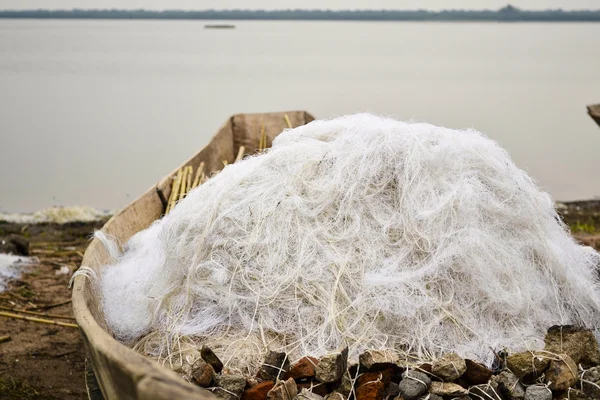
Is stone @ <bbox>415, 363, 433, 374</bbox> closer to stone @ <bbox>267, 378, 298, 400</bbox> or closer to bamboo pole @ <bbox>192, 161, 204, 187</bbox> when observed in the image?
stone @ <bbox>267, 378, 298, 400</bbox>

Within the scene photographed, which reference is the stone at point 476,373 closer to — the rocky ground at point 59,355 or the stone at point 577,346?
the rocky ground at point 59,355

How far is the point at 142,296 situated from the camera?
256cm

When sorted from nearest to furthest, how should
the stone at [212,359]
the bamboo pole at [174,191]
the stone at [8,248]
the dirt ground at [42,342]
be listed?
the stone at [212,359] < the dirt ground at [42,342] < the bamboo pole at [174,191] < the stone at [8,248]

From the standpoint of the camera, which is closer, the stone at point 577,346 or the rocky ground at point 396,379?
the rocky ground at point 396,379

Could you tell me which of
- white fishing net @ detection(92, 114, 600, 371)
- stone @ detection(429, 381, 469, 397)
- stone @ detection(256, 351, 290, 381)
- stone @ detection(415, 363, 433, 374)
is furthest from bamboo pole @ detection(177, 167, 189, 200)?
stone @ detection(429, 381, 469, 397)

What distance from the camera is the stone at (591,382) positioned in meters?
1.97

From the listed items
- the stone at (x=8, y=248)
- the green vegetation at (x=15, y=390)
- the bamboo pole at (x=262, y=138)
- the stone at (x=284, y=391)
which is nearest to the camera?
the stone at (x=284, y=391)

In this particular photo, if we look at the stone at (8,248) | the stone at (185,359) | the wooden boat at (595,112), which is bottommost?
the stone at (8,248)

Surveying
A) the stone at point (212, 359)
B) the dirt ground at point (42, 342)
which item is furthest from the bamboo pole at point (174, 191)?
the stone at point (212, 359)

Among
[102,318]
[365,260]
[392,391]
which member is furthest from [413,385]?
[102,318]

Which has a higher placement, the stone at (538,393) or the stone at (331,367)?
the stone at (331,367)

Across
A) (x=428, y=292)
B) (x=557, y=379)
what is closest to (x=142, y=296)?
(x=428, y=292)

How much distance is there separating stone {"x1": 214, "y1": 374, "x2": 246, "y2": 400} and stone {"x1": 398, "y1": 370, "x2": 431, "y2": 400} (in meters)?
0.51

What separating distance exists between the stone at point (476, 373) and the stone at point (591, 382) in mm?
329
